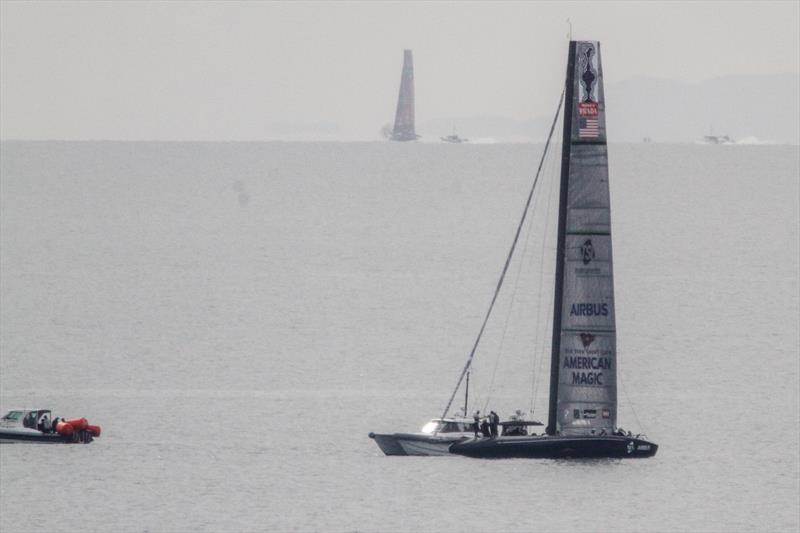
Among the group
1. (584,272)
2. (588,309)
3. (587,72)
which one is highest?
(587,72)

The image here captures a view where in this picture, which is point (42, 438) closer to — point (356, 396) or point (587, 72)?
point (356, 396)

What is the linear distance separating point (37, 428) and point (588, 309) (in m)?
22.3

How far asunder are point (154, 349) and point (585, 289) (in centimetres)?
4597

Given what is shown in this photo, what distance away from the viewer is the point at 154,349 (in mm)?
114875

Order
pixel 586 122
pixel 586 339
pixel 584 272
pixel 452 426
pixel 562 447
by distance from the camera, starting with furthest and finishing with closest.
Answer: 1. pixel 452 426
2. pixel 562 447
3. pixel 586 339
4. pixel 584 272
5. pixel 586 122

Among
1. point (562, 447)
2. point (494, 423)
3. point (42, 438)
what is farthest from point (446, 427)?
point (42, 438)

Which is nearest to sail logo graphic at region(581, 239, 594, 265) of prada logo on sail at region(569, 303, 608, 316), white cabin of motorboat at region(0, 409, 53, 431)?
prada logo on sail at region(569, 303, 608, 316)

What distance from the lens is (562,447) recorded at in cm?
7462

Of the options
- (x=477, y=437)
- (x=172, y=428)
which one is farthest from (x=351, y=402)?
(x=477, y=437)

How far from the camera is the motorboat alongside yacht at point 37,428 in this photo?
8131cm

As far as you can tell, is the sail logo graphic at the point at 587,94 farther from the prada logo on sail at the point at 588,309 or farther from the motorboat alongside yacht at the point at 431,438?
the motorboat alongside yacht at the point at 431,438

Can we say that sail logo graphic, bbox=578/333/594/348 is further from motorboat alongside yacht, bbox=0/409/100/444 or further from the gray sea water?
motorboat alongside yacht, bbox=0/409/100/444

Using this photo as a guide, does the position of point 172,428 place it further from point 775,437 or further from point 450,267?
point 450,267

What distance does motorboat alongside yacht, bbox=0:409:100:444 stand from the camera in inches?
3201
